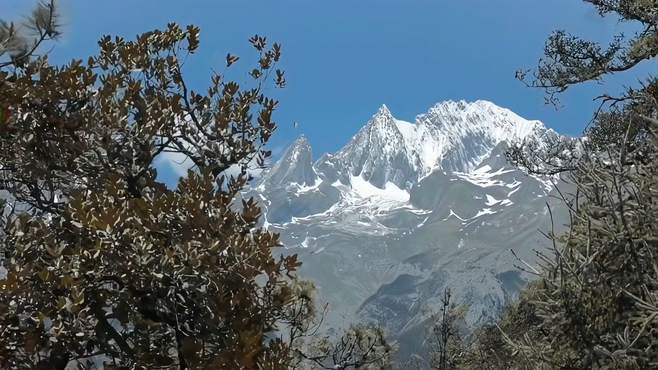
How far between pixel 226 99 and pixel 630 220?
12.4ft

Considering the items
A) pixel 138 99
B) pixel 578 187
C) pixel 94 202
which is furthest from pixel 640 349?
pixel 138 99

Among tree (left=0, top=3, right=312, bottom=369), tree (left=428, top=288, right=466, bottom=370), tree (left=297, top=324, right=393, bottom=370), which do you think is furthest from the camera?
tree (left=428, top=288, right=466, bottom=370)

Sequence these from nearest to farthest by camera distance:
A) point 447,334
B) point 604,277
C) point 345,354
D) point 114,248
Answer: point 114,248 → point 604,277 → point 345,354 → point 447,334

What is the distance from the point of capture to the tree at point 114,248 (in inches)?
152

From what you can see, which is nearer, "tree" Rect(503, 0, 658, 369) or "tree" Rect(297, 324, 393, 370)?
"tree" Rect(503, 0, 658, 369)

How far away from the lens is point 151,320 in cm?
432

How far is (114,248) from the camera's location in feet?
13.0

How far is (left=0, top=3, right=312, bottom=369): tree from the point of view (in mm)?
3852

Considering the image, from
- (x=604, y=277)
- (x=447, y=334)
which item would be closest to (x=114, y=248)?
(x=604, y=277)

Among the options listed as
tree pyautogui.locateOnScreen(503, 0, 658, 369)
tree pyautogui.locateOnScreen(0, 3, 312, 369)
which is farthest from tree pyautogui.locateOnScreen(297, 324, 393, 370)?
tree pyautogui.locateOnScreen(503, 0, 658, 369)

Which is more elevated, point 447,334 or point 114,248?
point 447,334

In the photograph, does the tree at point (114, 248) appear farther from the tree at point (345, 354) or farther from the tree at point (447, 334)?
the tree at point (447, 334)

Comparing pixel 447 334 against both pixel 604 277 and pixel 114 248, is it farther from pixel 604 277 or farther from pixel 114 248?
pixel 114 248

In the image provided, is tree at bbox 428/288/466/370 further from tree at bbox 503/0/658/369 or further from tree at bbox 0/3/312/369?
tree at bbox 0/3/312/369
